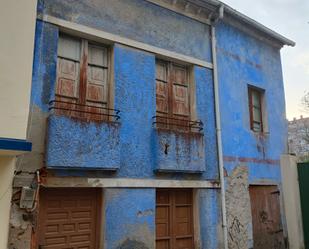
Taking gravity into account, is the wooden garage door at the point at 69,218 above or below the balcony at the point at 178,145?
below

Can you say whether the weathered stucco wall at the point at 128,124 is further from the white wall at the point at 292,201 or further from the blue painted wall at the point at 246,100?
the white wall at the point at 292,201

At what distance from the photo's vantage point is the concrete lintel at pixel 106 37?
6.54 m

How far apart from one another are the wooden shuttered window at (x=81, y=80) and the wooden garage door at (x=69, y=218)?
1456 millimetres

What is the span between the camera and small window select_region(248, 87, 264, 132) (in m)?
10.2

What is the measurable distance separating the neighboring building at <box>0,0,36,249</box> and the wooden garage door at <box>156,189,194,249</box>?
10.7 ft

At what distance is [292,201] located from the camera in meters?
10.2

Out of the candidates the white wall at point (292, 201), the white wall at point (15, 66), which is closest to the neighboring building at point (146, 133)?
the white wall at point (292, 201)

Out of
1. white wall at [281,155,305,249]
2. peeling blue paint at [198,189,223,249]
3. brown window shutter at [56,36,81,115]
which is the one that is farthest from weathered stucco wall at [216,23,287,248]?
brown window shutter at [56,36,81,115]

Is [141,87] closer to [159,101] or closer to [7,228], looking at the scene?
[159,101]

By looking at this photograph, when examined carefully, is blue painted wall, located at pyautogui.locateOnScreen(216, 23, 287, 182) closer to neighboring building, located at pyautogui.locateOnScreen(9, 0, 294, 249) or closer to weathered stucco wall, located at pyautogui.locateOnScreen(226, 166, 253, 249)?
neighboring building, located at pyautogui.locateOnScreen(9, 0, 294, 249)

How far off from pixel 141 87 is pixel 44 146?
8.22 feet

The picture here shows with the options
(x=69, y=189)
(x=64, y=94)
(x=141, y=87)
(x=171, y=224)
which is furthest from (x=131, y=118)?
(x=171, y=224)

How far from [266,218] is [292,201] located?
3.25 ft

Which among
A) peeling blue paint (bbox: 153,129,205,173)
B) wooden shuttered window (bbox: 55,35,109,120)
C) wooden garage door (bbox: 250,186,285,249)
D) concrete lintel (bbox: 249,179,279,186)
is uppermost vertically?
wooden shuttered window (bbox: 55,35,109,120)
